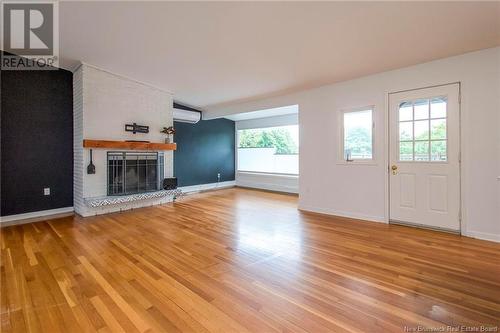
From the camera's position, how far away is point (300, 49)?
3.40m

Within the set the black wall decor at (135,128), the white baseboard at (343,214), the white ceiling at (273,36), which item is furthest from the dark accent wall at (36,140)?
the white baseboard at (343,214)

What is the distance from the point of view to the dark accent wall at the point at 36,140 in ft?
13.3

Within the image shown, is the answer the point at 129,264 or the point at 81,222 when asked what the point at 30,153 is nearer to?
the point at 81,222

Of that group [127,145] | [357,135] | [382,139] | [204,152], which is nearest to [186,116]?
[204,152]

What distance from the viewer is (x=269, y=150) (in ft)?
25.3

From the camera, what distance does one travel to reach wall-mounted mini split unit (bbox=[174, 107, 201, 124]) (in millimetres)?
6324

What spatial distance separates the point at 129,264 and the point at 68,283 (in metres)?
0.51

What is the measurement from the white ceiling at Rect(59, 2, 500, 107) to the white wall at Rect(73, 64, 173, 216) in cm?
34

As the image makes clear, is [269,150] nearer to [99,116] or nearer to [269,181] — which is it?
[269,181]

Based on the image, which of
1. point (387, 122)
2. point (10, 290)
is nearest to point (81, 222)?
point (10, 290)

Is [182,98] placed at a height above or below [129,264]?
above

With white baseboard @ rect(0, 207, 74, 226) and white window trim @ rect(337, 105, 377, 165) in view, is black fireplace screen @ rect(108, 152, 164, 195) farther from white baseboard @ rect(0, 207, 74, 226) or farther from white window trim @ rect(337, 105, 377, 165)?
white window trim @ rect(337, 105, 377, 165)

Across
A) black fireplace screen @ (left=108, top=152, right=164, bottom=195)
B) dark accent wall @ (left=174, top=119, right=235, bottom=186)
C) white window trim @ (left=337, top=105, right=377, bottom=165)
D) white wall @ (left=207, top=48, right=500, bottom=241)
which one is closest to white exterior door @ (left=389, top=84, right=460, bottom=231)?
white wall @ (left=207, top=48, right=500, bottom=241)

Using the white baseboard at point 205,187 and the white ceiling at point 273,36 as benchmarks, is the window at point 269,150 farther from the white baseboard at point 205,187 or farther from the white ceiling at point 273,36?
the white ceiling at point 273,36
